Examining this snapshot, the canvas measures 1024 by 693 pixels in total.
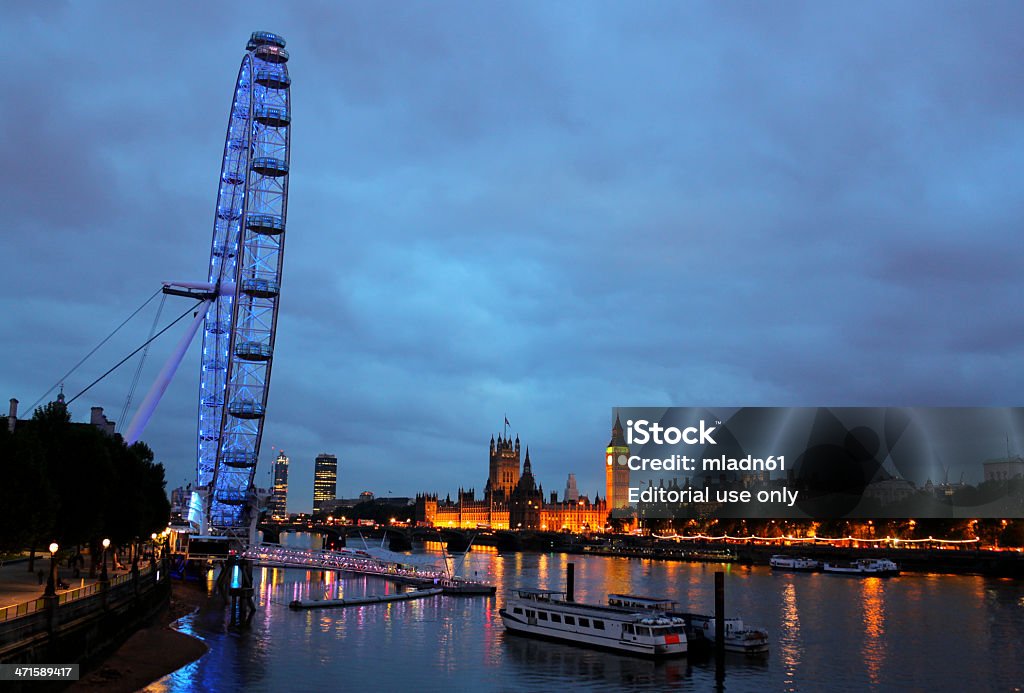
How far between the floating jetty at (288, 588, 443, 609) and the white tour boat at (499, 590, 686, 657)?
14.2m

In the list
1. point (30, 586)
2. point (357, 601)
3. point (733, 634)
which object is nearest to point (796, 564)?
point (357, 601)

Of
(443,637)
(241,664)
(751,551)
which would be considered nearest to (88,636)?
(241,664)

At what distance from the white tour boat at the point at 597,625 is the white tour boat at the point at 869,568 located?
2400 inches

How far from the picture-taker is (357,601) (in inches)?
2544

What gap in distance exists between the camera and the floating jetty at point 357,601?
61394 millimetres

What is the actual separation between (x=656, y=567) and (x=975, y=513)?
47.5 metres

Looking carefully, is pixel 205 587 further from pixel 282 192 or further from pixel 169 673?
pixel 169 673

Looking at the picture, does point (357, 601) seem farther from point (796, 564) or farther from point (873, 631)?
point (796, 564)

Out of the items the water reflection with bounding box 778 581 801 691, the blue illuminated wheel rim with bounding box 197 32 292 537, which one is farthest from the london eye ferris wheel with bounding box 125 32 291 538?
the water reflection with bounding box 778 581 801 691

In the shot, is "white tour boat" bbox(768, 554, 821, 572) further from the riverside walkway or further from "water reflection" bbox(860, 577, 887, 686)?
the riverside walkway

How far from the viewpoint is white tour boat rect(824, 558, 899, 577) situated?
101625mm

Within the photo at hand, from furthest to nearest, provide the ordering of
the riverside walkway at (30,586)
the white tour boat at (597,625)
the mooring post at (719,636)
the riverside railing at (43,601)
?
1. the white tour boat at (597,625)
2. the mooring post at (719,636)
3. the riverside walkway at (30,586)
4. the riverside railing at (43,601)

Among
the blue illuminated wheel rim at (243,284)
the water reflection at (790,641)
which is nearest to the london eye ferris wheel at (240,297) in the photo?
the blue illuminated wheel rim at (243,284)

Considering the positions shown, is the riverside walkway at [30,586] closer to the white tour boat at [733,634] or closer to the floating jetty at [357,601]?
the floating jetty at [357,601]
